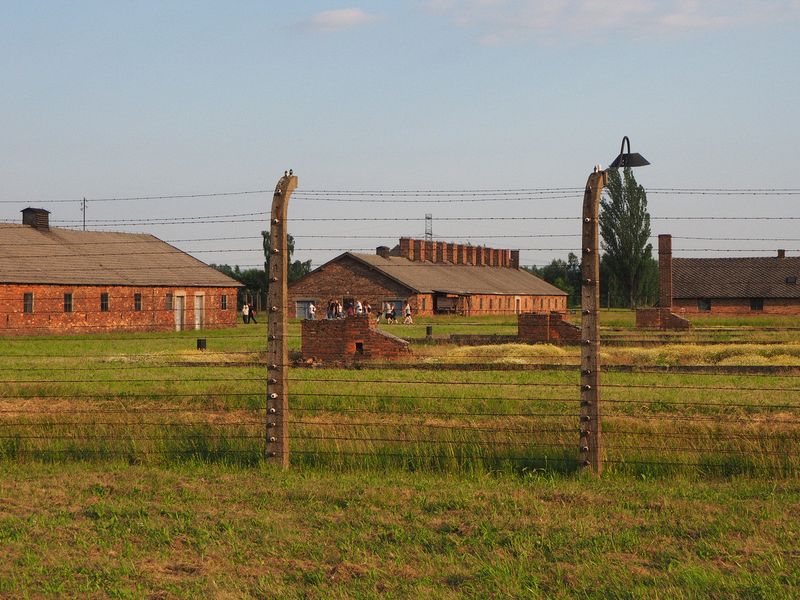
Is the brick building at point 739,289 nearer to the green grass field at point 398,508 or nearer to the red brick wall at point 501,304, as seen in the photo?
the red brick wall at point 501,304

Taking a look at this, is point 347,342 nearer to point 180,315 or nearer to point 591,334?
point 591,334

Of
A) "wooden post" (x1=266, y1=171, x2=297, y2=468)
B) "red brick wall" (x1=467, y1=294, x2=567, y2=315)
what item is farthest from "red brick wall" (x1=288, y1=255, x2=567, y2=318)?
"wooden post" (x1=266, y1=171, x2=297, y2=468)

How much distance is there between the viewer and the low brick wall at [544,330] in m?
28.9

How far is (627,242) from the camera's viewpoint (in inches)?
2680

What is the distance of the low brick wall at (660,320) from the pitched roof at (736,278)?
26.8m

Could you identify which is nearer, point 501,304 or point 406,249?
point 406,249

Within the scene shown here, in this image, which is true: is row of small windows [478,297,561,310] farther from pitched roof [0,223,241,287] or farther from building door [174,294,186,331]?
building door [174,294,186,331]

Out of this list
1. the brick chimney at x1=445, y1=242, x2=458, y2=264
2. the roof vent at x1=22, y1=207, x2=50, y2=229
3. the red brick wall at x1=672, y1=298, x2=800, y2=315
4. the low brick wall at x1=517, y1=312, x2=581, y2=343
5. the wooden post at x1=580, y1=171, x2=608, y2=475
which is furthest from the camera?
the brick chimney at x1=445, y1=242, x2=458, y2=264

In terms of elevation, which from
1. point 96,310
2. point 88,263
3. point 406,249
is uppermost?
point 406,249

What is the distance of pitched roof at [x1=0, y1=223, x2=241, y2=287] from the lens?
42.9 meters

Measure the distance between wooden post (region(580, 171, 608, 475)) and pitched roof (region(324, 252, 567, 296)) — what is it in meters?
42.4

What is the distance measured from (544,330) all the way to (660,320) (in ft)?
44.4

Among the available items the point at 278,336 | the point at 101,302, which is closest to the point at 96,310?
the point at 101,302

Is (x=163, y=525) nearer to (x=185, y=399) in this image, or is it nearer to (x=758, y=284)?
(x=185, y=399)
